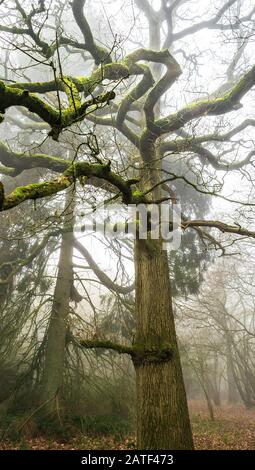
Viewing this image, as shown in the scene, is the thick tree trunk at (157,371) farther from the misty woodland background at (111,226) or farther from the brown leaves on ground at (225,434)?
the brown leaves on ground at (225,434)

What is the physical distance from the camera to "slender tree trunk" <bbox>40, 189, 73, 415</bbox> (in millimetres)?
8695

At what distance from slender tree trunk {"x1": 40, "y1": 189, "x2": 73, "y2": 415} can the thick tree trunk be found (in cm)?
338

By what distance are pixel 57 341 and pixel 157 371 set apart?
514 centimetres

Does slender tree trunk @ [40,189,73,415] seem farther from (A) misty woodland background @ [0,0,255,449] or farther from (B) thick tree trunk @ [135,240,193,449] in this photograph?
(B) thick tree trunk @ [135,240,193,449]

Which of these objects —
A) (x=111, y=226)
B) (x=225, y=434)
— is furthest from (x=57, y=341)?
(x=225, y=434)

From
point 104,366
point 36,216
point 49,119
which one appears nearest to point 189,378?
point 104,366

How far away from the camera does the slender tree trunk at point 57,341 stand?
8695mm

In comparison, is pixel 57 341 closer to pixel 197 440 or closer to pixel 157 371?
pixel 197 440

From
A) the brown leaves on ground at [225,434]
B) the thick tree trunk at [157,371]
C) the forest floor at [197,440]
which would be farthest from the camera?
the brown leaves on ground at [225,434]

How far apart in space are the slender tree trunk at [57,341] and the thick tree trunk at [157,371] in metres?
3.38

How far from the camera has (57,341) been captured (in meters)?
9.36

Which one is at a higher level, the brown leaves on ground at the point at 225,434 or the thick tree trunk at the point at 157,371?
the thick tree trunk at the point at 157,371

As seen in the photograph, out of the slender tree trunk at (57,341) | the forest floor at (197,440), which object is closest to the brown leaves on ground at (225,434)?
the forest floor at (197,440)
